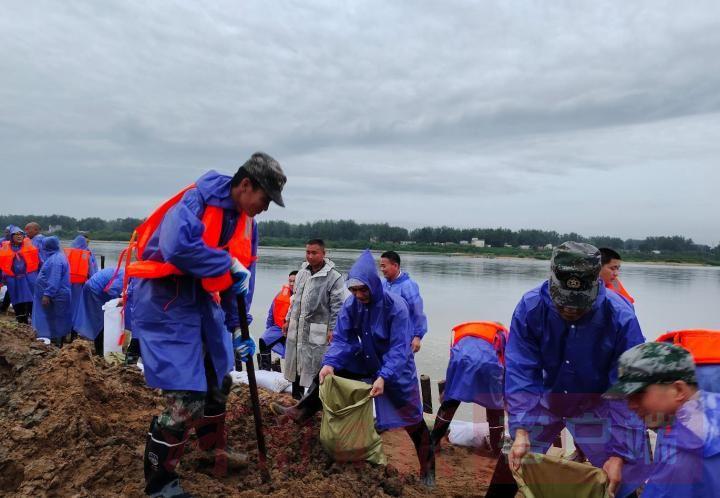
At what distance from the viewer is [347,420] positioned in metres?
3.81

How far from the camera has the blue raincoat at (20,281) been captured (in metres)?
9.55

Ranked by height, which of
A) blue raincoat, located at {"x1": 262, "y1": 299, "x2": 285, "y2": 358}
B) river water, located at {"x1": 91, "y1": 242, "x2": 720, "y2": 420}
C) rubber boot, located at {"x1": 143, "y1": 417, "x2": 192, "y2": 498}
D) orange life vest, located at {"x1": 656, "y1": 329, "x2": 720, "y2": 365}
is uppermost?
orange life vest, located at {"x1": 656, "y1": 329, "x2": 720, "y2": 365}

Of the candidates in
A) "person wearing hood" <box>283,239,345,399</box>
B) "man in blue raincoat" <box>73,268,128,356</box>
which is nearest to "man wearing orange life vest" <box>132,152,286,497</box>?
"person wearing hood" <box>283,239,345,399</box>

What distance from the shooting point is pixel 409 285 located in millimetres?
6086

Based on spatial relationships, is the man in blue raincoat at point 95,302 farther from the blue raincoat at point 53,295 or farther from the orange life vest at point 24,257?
the orange life vest at point 24,257

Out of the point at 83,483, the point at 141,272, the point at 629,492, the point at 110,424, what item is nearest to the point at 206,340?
the point at 141,272

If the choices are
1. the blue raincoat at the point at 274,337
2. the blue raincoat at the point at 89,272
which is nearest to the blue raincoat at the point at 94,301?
the blue raincoat at the point at 89,272

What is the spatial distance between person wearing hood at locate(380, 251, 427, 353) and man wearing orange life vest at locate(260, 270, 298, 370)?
167 centimetres

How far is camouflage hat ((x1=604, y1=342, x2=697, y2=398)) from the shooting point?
1818 millimetres

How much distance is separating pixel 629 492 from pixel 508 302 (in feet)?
60.2

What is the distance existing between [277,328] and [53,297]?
3.54m

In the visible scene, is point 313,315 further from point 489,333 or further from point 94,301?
point 94,301

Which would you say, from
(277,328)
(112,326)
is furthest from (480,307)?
(112,326)

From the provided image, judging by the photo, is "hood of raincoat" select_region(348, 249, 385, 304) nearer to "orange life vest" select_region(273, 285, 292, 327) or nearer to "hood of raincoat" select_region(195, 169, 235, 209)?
"hood of raincoat" select_region(195, 169, 235, 209)
